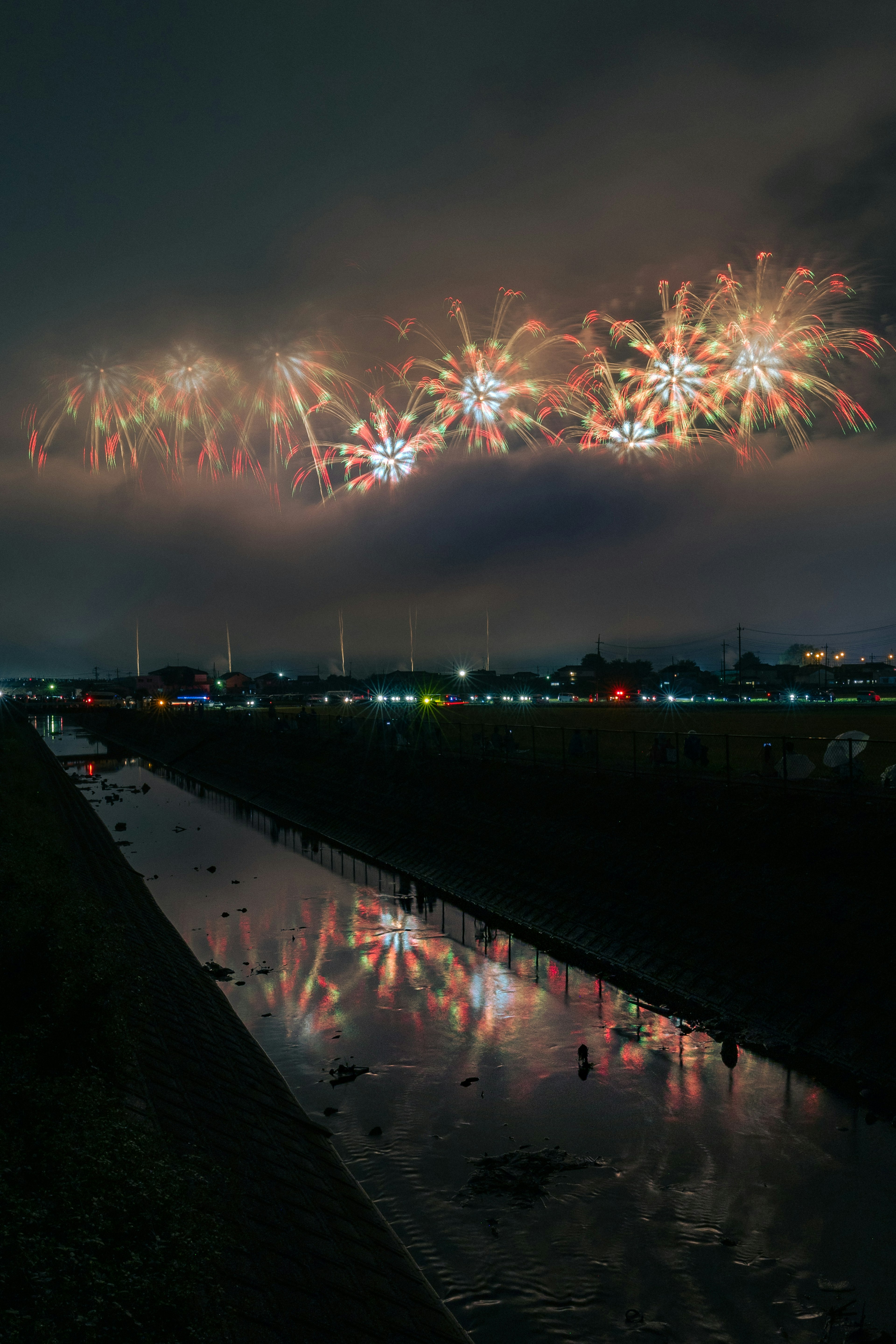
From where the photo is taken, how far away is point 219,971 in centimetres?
2422

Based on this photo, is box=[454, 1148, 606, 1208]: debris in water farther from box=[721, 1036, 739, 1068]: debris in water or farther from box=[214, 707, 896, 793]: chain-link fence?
box=[214, 707, 896, 793]: chain-link fence

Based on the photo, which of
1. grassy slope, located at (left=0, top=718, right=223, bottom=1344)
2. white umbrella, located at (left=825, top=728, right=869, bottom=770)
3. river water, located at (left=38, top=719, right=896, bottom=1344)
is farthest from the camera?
white umbrella, located at (left=825, top=728, right=869, bottom=770)

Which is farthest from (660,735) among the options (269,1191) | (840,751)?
(269,1191)

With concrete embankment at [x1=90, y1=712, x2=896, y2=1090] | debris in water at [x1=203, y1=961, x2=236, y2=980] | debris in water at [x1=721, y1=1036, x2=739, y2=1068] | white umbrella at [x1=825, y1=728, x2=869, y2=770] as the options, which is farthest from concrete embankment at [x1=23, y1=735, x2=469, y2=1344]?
white umbrella at [x1=825, y1=728, x2=869, y2=770]

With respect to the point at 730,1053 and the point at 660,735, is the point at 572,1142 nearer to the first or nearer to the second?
the point at 730,1053

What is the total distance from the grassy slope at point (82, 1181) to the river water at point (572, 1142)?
5.02m

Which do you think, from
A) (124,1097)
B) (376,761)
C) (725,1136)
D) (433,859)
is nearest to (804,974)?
(725,1136)

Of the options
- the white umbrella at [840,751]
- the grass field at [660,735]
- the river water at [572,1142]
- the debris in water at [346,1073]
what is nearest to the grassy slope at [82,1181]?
the river water at [572,1142]

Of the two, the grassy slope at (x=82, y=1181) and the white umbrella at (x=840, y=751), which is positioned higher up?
the white umbrella at (x=840, y=751)

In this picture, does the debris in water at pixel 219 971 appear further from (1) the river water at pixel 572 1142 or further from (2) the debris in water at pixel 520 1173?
(2) the debris in water at pixel 520 1173

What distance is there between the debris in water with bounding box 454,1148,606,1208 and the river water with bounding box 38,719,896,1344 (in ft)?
0.33

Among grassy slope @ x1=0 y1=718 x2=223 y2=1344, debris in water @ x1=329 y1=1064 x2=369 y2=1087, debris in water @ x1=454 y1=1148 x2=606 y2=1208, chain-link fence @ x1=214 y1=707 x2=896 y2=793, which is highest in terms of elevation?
chain-link fence @ x1=214 y1=707 x2=896 y2=793

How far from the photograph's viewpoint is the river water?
10.6 meters

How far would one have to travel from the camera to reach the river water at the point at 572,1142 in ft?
34.9
